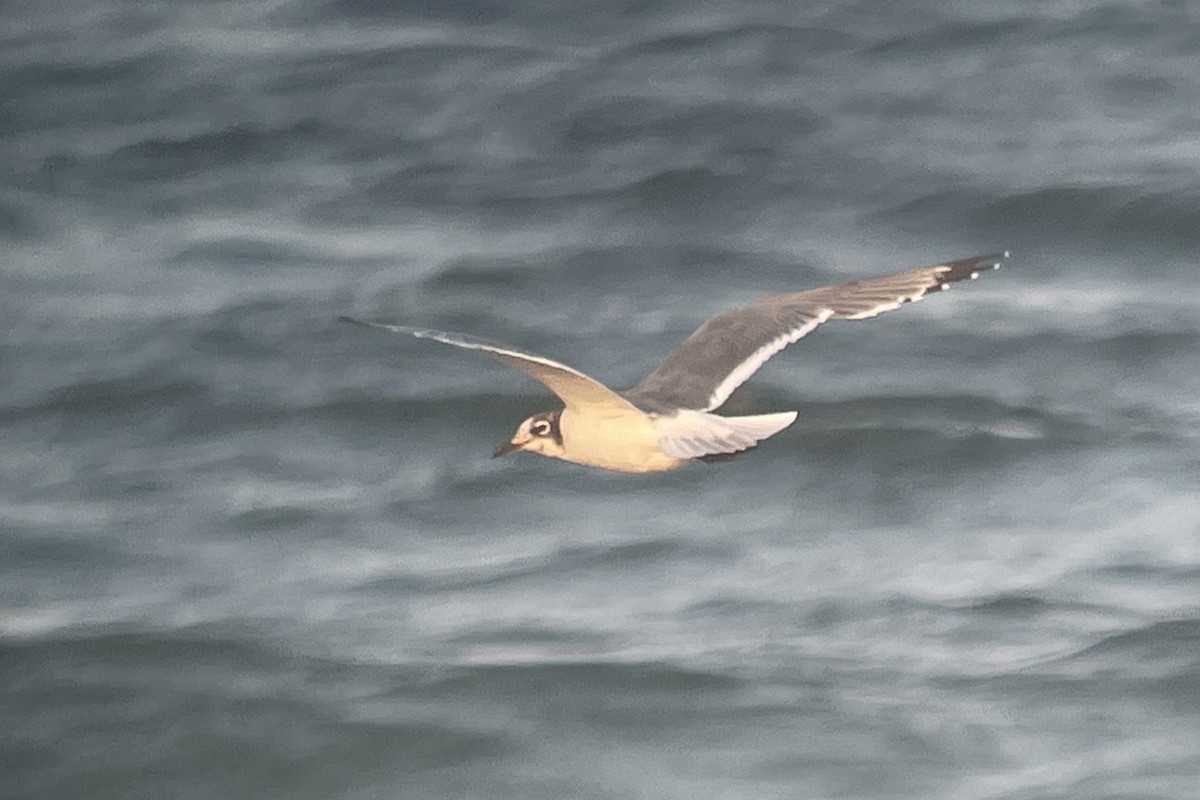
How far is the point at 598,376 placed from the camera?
37.2 feet

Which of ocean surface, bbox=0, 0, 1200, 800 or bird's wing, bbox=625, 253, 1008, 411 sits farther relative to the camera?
ocean surface, bbox=0, 0, 1200, 800

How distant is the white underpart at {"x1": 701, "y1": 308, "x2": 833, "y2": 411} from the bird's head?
494 mm

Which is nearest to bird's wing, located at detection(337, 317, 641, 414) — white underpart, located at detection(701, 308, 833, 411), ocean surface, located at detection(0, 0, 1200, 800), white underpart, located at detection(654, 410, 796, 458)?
white underpart, located at detection(654, 410, 796, 458)

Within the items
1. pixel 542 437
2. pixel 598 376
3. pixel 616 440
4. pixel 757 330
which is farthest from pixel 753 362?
pixel 598 376

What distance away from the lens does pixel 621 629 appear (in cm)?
929

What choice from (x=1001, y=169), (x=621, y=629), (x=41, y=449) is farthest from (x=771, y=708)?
(x=1001, y=169)

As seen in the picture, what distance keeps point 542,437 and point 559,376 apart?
2.12 feet

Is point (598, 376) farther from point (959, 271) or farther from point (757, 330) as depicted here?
point (959, 271)

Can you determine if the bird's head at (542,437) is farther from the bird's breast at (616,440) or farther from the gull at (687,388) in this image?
the bird's breast at (616,440)

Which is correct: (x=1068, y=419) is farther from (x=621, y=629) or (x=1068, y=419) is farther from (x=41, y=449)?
(x=41, y=449)

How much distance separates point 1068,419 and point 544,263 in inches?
125

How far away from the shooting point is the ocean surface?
350 inches

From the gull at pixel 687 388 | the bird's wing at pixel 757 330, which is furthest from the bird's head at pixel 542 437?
the bird's wing at pixel 757 330

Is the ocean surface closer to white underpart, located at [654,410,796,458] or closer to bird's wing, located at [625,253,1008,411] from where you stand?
bird's wing, located at [625,253,1008,411]
